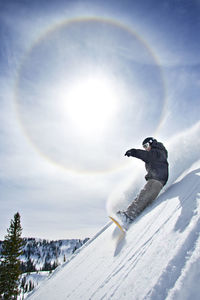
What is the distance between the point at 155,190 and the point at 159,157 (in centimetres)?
97

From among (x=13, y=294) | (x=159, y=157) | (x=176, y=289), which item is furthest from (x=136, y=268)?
(x=13, y=294)

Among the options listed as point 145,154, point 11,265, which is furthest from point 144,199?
point 11,265

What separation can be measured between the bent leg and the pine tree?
76.0 feet

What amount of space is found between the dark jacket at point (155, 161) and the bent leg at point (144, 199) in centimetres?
20

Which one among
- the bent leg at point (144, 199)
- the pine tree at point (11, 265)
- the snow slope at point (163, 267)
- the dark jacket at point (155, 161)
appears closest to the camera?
the snow slope at point (163, 267)

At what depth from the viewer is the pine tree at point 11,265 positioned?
20.1 meters

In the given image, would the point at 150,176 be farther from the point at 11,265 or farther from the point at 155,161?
the point at 11,265

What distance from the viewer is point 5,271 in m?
20.9

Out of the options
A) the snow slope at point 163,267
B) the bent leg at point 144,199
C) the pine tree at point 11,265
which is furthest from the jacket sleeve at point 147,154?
the pine tree at point 11,265

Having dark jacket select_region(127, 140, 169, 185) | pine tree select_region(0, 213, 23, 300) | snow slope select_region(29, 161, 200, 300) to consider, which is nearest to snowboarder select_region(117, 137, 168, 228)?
dark jacket select_region(127, 140, 169, 185)

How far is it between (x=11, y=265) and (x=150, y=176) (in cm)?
2391

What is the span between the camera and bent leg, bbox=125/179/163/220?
4.71 meters

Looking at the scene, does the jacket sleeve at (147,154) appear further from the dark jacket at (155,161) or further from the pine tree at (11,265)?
the pine tree at (11,265)

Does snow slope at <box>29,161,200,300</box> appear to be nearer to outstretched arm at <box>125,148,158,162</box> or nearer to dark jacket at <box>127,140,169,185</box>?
dark jacket at <box>127,140,169,185</box>
